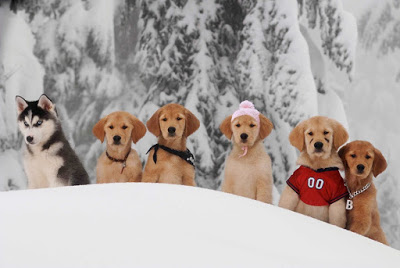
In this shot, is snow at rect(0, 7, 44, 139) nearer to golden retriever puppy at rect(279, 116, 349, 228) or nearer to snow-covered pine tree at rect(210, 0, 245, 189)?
snow-covered pine tree at rect(210, 0, 245, 189)

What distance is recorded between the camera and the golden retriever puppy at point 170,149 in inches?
67.2

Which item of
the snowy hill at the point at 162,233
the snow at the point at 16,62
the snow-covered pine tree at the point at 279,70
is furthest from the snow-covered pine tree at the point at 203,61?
the snowy hill at the point at 162,233

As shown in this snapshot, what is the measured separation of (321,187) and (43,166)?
2.85 ft

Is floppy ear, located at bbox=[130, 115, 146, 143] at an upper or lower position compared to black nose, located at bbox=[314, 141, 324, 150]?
lower

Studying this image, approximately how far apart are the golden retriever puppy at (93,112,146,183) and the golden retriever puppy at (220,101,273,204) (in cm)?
31

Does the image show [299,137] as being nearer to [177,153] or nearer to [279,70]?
[177,153]

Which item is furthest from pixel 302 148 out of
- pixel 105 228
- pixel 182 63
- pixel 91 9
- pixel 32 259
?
pixel 91 9

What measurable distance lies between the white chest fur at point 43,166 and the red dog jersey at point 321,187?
76cm

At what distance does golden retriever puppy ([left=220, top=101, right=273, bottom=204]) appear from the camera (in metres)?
1.68

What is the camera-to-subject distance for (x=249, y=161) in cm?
169

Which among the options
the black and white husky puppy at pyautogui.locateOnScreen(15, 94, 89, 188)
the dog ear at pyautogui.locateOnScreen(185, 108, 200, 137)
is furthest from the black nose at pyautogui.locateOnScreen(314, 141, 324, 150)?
the black and white husky puppy at pyautogui.locateOnScreen(15, 94, 89, 188)

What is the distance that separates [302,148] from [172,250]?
74 centimetres

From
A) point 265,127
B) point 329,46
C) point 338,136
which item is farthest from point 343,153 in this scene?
point 329,46

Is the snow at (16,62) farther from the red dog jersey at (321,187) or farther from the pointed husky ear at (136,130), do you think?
the red dog jersey at (321,187)
